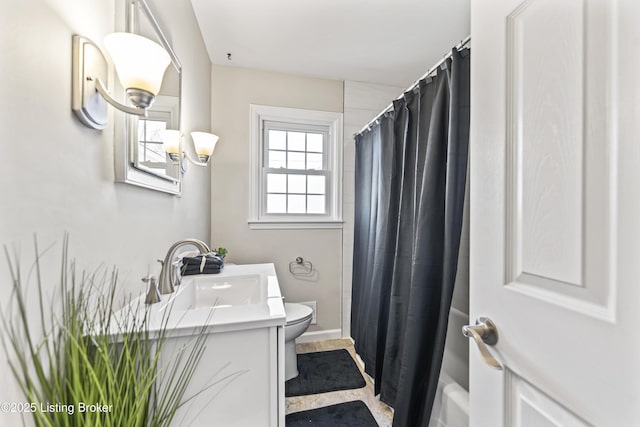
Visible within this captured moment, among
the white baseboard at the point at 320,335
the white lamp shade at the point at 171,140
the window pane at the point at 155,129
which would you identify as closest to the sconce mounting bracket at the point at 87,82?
the window pane at the point at 155,129

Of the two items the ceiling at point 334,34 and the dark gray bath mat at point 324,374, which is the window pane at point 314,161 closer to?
the ceiling at point 334,34

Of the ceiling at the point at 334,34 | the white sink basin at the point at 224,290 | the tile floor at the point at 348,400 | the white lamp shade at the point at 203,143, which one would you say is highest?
the ceiling at the point at 334,34

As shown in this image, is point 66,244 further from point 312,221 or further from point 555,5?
point 312,221

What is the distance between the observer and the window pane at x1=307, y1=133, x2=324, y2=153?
8.34ft

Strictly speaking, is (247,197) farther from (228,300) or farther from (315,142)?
(228,300)

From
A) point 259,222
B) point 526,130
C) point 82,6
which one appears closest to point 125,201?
point 82,6

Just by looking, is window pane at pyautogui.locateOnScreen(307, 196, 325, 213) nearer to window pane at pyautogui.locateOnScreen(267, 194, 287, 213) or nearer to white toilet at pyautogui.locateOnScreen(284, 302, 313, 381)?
window pane at pyautogui.locateOnScreen(267, 194, 287, 213)

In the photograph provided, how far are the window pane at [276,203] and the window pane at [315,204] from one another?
0.23m

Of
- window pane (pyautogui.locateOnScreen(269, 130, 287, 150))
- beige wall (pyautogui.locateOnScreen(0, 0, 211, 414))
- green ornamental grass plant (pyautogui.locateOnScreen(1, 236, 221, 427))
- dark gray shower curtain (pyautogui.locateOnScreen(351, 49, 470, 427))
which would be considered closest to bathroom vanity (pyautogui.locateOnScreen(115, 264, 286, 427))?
green ornamental grass plant (pyautogui.locateOnScreen(1, 236, 221, 427))

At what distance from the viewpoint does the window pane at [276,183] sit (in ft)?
8.06

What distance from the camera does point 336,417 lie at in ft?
5.13

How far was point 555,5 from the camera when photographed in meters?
0.50

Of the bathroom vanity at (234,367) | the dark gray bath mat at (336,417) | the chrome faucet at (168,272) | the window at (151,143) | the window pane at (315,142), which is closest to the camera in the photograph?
the bathroom vanity at (234,367)

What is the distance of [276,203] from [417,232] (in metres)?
1.48
